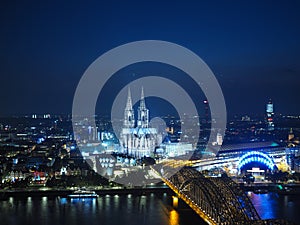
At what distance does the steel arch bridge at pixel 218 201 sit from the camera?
229 inches

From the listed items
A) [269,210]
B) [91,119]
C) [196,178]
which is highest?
[91,119]

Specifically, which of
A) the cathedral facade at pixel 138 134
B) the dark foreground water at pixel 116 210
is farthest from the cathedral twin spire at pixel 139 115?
the dark foreground water at pixel 116 210

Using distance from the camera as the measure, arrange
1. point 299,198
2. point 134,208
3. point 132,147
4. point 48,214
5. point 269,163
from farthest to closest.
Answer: point 132,147, point 269,163, point 299,198, point 134,208, point 48,214

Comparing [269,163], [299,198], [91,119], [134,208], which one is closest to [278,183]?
[299,198]

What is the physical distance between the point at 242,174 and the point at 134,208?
14.8 ft

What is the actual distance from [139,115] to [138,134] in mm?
612

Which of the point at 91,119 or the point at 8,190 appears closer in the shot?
the point at 8,190

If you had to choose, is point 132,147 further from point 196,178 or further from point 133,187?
point 196,178

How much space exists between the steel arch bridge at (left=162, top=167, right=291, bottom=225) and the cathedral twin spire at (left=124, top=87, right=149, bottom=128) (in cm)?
685

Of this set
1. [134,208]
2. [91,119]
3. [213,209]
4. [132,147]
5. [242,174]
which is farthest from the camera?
[91,119]

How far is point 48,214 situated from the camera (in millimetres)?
7449

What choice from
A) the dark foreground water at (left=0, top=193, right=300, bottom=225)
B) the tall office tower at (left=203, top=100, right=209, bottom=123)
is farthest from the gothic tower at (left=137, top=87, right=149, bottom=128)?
the tall office tower at (left=203, top=100, right=209, bottom=123)

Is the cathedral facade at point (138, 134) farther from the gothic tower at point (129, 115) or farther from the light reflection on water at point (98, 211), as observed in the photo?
the light reflection on water at point (98, 211)

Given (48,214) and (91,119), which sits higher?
(91,119)
